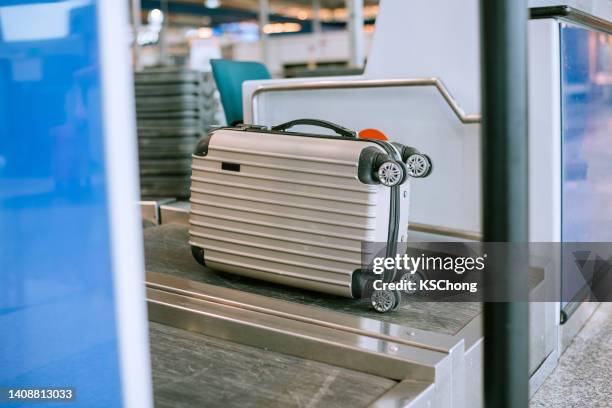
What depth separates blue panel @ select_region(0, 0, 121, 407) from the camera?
0.96 m

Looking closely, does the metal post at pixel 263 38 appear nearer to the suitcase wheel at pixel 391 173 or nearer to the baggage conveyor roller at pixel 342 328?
the baggage conveyor roller at pixel 342 328

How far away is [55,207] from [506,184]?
25.9 inches

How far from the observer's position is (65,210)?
1000mm

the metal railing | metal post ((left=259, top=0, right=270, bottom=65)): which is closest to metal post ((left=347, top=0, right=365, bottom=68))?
metal post ((left=259, top=0, right=270, bottom=65))

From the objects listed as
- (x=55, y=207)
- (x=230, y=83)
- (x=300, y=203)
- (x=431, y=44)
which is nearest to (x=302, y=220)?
(x=300, y=203)

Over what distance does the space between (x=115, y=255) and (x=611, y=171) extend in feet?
7.31

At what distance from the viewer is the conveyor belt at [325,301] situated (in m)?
1.96

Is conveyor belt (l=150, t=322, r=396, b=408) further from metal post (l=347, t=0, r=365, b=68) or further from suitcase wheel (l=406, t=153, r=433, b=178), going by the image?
metal post (l=347, t=0, r=365, b=68)

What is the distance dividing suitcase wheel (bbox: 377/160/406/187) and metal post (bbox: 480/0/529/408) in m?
1.14

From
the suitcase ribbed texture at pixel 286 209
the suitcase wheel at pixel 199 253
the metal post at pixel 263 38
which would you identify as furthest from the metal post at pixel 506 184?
the metal post at pixel 263 38

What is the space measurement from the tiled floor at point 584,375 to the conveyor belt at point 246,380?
2.04 ft

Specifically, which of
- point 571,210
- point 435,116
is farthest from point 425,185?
point 571,210

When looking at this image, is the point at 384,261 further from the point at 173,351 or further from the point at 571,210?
the point at 571,210

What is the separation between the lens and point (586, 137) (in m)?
2.46
